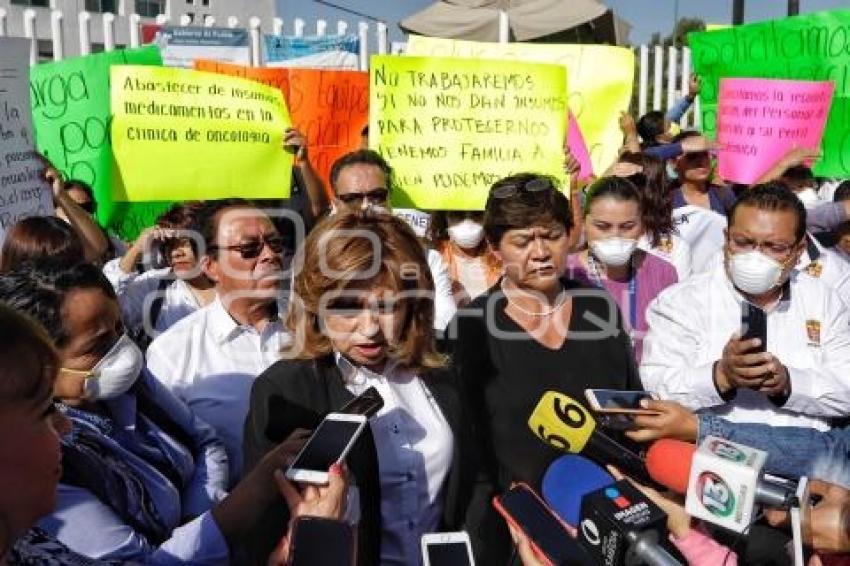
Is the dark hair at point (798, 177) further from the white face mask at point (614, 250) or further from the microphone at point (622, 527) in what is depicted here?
the microphone at point (622, 527)

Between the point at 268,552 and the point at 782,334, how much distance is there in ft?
5.64

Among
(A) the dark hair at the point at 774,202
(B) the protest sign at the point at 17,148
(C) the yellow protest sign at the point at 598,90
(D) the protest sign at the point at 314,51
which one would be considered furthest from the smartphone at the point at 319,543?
(D) the protest sign at the point at 314,51

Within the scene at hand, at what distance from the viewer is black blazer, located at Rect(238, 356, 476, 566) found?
1882 millimetres

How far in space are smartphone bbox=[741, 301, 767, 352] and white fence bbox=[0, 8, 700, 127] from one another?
146 inches

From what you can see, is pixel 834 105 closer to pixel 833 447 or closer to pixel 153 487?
pixel 833 447

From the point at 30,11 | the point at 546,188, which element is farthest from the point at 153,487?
the point at 30,11

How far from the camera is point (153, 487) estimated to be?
79.6 inches

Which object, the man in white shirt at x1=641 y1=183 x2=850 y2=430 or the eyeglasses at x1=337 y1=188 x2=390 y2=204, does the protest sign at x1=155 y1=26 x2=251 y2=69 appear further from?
the man in white shirt at x1=641 y1=183 x2=850 y2=430

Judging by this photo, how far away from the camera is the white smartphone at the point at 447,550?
1.52 m

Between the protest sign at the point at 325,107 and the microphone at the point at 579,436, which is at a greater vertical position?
the protest sign at the point at 325,107

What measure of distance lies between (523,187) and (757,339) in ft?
3.04

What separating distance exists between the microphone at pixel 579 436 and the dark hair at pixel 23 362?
1.31 m

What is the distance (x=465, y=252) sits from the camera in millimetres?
4250

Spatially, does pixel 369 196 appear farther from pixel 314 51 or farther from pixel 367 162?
pixel 314 51
